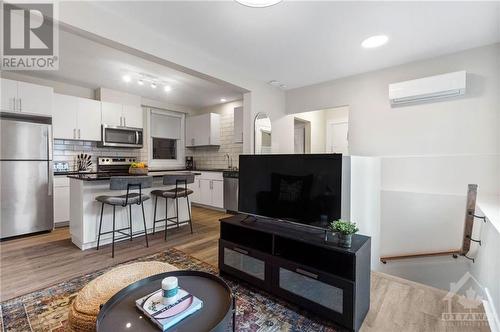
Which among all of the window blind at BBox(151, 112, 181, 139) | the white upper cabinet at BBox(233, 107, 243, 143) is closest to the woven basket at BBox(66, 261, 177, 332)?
the white upper cabinet at BBox(233, 107, 243, 143)

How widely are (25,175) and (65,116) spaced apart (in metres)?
1.16

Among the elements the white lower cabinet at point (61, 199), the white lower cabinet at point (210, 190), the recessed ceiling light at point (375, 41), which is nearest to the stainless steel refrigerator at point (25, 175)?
the white lower cabinet at point (61, 199)

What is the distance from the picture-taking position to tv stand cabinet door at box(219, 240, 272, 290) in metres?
1.99

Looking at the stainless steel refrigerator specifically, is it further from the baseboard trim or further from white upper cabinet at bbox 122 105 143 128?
the baseboard trim

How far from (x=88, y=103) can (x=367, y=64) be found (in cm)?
463

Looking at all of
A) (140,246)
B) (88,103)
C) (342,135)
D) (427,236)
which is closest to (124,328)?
(140,246)

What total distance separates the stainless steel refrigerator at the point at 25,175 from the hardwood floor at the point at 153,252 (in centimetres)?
23

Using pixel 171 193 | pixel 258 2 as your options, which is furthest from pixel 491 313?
pixel 171 193

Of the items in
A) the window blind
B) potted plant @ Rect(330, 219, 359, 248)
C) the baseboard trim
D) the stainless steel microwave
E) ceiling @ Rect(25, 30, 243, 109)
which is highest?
ceiling @ Rect(25, 30, 243, 109)

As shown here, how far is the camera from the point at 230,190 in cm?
477

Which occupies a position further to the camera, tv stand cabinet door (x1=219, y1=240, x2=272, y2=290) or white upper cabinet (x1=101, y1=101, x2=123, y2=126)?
white upper cabinet (x1=101, y1=101, x2=123, y2=126)

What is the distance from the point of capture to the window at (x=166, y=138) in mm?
5410

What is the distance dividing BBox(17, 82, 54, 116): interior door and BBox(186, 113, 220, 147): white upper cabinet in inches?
109

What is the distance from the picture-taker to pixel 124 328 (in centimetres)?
103
